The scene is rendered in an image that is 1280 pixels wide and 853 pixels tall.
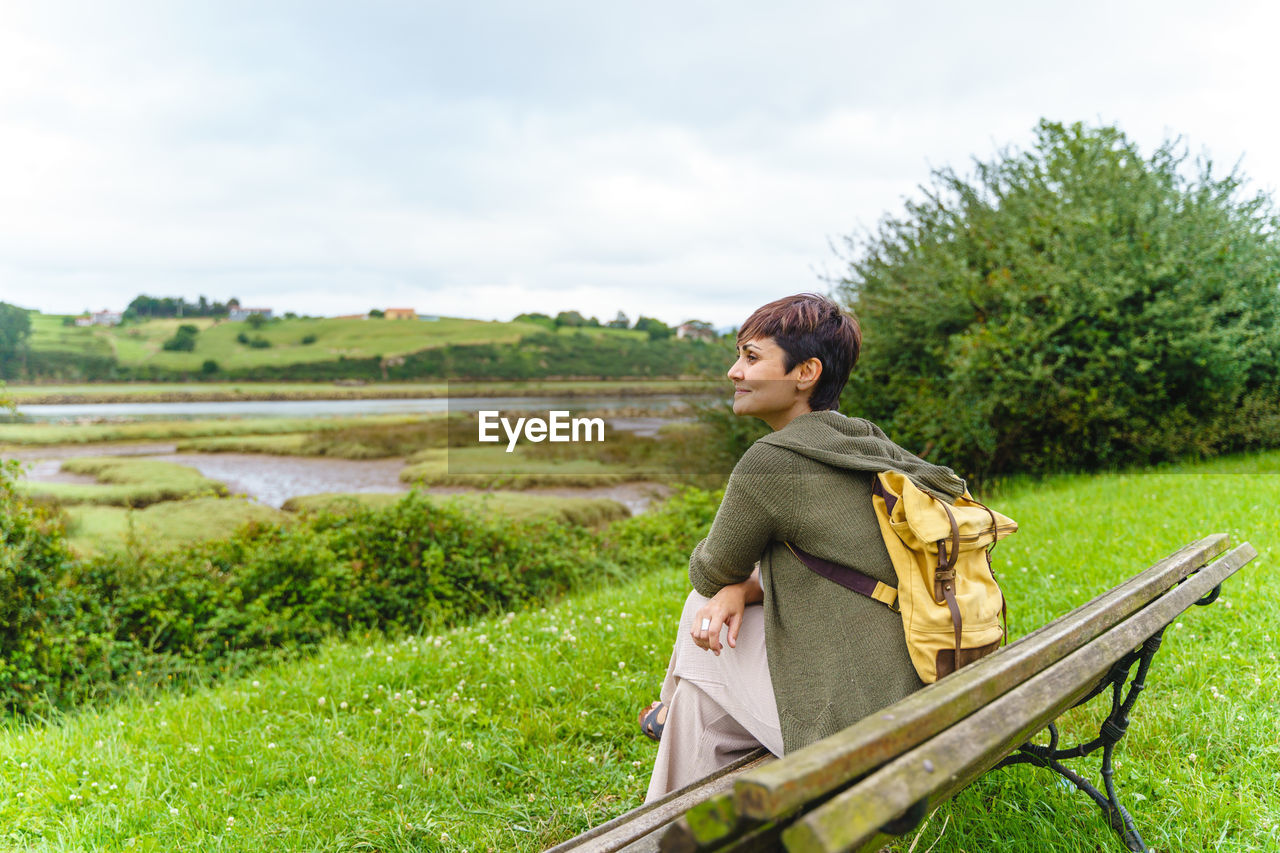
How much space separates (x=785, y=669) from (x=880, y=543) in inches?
14.5

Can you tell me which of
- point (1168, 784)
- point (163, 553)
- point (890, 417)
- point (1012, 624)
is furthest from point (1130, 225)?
point (163, 553)

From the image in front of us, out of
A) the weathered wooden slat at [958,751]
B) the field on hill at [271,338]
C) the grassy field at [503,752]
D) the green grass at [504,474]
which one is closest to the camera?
the weathered wooden slat at [958,751]

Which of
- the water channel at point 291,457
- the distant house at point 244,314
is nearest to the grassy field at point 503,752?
the water channel at point 291,457

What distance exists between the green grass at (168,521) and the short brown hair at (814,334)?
24.8ft

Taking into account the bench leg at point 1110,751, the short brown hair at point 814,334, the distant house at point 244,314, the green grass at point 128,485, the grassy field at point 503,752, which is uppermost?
the distant house at point 244,314

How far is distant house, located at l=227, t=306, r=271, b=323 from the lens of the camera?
32.8 meters

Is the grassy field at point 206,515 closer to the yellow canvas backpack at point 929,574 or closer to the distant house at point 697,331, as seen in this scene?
the distant house at point 697,331

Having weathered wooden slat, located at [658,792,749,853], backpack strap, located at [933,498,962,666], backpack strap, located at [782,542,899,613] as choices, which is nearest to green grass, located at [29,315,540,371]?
backpack strap, located at [782,542,899,613]

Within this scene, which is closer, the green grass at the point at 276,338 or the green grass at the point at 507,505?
the green grass at the point at 507,505

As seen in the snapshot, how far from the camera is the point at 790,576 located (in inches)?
70.4

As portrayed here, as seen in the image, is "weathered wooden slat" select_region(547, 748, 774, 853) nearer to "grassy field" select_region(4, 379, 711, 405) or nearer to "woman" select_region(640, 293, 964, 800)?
"woman" select_region(640, 293, 964, 800)

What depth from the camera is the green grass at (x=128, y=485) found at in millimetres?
12172

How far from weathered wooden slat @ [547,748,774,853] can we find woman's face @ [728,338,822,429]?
86cm

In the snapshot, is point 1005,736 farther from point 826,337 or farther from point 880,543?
point 826,337
